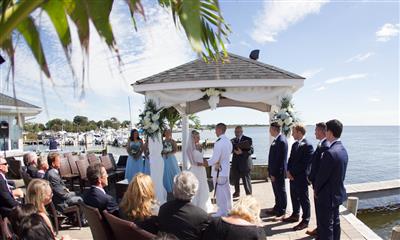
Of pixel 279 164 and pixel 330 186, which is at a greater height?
pixel 279 164

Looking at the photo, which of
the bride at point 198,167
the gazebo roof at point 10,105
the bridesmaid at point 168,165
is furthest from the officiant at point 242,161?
the gazebo roof at point 10,105

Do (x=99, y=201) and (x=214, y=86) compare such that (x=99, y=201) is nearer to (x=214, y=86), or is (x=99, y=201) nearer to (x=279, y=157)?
(x=279, y=157)

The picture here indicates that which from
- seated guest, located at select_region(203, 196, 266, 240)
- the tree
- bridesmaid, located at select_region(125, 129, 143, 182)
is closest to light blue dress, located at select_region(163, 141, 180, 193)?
bridesmaid, located at select_region(125, 129, 143, 182)

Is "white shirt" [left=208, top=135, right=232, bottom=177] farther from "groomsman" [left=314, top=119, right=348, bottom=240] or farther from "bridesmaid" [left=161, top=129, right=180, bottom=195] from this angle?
"groomsman" [left=314, top=119, right=348, bottom=240]

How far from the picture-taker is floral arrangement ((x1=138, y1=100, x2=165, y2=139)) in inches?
337

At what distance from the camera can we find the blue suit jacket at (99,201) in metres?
4.53

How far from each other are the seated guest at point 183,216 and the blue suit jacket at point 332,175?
2386mm

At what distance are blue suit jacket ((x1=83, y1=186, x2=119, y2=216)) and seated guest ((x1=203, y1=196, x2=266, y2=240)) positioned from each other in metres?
1.66

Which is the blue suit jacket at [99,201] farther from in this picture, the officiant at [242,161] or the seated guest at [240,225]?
the officiant at [242,161]

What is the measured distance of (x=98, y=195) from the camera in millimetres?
4566

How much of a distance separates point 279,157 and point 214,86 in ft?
7.14

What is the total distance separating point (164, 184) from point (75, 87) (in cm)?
808

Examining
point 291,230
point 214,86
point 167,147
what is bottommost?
point 291,230

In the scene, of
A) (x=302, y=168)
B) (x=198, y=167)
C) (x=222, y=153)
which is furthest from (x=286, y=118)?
(x=198, y=167)
